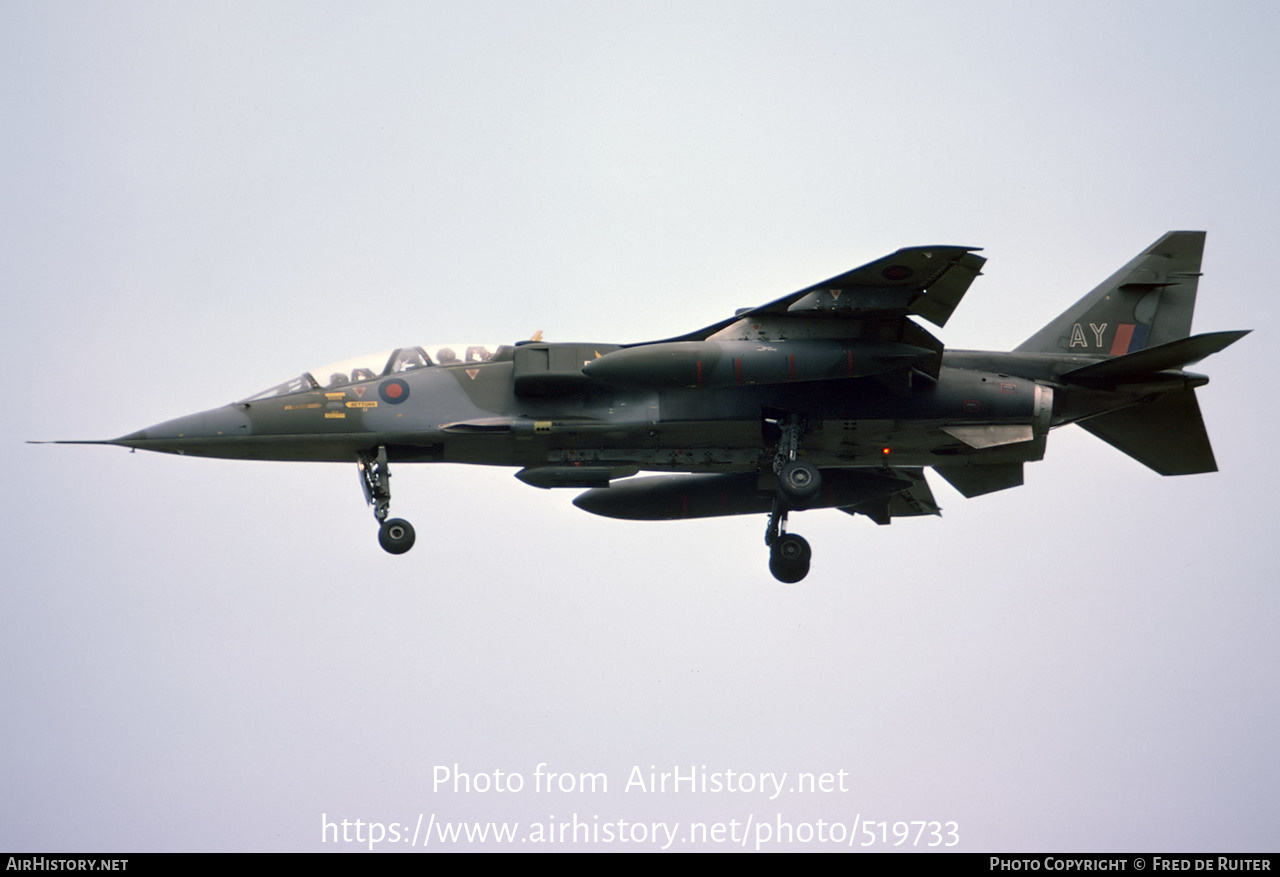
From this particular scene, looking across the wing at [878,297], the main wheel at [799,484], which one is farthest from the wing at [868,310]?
the main wheel at [799,484]

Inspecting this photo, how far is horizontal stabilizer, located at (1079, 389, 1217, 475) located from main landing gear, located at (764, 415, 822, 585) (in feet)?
15.3

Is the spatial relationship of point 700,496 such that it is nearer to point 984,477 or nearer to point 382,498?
Answer: point 984,477

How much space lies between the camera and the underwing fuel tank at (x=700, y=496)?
2522 cm

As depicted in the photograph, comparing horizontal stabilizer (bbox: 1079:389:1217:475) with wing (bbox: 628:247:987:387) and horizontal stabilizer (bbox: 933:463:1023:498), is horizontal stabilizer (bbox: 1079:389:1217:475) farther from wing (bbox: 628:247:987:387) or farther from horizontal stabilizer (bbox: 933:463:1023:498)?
wing (bbox: 628:247:987:387)

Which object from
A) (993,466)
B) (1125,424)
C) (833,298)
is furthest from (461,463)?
(1125,424)

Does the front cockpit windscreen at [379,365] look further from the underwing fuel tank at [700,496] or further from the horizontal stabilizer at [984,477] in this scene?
the horizontal stabilizer at [984,477]

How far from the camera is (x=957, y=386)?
22.7 meters

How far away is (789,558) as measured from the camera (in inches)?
943

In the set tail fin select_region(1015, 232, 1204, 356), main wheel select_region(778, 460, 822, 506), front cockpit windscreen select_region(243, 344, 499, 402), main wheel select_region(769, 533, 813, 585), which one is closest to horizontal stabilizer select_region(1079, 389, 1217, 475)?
tail fin select_region(1015, 232, 1204, 356)

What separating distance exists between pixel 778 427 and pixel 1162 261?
7043 mm

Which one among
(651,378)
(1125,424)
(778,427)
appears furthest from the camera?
(1125,424)

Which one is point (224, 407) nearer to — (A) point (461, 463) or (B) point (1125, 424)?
(A) point (461, 463)

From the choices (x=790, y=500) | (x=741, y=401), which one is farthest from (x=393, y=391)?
(x=790, y=500)

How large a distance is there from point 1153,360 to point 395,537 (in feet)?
35.4
